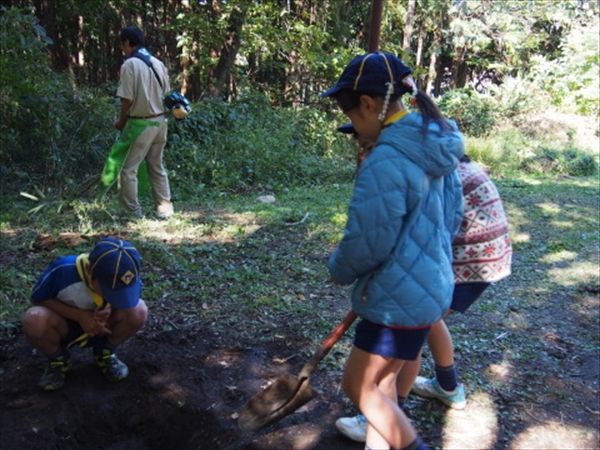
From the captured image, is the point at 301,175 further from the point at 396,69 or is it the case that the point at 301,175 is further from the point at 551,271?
the point at 396,69

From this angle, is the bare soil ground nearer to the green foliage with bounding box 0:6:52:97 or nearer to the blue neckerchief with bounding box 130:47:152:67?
the blue neckerchief with bounding box 130:47:152:67

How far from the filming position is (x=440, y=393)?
112 inches

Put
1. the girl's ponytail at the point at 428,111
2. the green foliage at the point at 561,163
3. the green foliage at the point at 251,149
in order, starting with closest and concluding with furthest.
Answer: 1. the girl's ponytail at the point at 428,111
2. the green foliage at the point at 251,149
3. the green foliage at the point at 561,163

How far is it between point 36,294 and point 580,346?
3447mm

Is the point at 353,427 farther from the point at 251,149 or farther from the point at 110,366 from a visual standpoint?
the point at 251,149

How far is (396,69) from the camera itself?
6.22ft

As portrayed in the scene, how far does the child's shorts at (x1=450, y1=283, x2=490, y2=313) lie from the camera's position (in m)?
2.39

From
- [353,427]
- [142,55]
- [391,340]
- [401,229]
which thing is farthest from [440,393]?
[142,55]

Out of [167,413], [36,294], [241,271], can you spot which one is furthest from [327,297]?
[36,294]

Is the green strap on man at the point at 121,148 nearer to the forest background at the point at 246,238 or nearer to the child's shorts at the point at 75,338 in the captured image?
the forest background at the point at 246,238

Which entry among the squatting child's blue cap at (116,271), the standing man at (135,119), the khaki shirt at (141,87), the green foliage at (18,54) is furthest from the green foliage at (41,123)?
the squatting child's blue cap at (116,271)

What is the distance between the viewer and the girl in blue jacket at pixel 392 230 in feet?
5.85

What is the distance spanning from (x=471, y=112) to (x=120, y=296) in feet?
48.3

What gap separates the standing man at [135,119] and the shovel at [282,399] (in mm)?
3818
